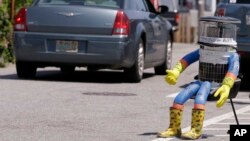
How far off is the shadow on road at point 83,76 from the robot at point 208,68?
6.33 m

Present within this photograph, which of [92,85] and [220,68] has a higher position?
[220,68]

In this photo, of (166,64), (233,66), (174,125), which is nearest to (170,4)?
(166,64)

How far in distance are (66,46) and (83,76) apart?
187cm

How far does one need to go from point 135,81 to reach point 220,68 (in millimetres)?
6326

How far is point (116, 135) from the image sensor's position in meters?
10.1

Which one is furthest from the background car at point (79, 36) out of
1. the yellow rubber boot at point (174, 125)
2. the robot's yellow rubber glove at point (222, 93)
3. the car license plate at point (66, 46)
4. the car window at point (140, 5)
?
the robot's yellow rubber glove at point (222, 93)

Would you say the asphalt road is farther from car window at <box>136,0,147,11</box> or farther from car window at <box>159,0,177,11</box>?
car window at <box>159,0,177,11</box>

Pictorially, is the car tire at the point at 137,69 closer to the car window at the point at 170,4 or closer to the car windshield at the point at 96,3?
the car windshield at the point at 96,3

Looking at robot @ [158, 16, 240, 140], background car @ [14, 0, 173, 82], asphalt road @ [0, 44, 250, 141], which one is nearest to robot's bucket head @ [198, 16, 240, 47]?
robot @ [158, 16, 240, 140]

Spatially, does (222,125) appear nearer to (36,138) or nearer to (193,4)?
(36,138)

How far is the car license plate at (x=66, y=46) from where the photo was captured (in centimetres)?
1600

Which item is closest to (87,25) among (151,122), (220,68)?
A: (151,122)

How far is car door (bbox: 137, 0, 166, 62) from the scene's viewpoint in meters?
Result: 17.4

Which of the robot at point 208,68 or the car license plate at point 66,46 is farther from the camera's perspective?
the car license plate at point 66,46
